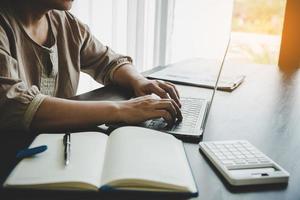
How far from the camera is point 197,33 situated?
267 centimetres

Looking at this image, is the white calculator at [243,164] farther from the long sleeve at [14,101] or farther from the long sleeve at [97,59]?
the long sleeve at [97,59]

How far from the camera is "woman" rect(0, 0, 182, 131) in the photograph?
0.83 metres

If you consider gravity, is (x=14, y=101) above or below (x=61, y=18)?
below

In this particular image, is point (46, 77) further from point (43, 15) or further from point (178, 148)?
point (178, 148)

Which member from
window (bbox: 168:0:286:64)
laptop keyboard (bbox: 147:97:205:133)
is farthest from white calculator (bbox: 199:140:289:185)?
window (bbox: 168:0:286:64)

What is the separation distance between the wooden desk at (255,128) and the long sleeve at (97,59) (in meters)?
0.19

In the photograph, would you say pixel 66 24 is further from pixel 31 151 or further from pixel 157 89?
pixel 31 151

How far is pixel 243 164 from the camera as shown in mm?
629

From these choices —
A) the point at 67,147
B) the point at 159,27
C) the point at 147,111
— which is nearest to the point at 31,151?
the point at 67,147

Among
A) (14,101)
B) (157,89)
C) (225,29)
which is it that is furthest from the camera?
(225,29)

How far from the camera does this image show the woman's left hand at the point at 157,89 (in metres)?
1.06

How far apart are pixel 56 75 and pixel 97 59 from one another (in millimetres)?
243

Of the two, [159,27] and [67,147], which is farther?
[159,27]

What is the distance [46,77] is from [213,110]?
0.55 m
